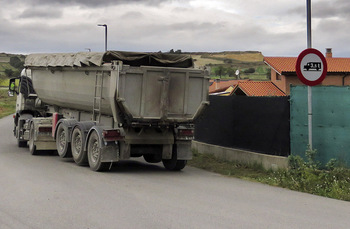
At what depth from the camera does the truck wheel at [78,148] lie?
14034mm

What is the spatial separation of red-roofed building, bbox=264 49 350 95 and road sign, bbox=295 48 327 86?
3788 cm

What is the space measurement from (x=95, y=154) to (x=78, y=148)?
4.36 ft

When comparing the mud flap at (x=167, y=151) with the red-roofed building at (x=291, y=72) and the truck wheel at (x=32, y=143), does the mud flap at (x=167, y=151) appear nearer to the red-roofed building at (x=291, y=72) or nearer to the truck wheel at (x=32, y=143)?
the truck wheel at (x=32, y=143)

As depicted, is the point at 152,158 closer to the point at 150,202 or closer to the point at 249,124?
the point at 249,124

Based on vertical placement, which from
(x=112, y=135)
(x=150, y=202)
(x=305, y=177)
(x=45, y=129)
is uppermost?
(x=45, y=129)

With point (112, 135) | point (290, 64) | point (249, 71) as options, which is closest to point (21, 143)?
point (112, 135)

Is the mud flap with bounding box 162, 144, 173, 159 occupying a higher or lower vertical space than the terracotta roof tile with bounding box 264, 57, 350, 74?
lower

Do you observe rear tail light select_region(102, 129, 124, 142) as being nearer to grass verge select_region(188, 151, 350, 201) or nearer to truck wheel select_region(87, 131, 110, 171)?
truck wheel select_region(87, 131, 110, 171)

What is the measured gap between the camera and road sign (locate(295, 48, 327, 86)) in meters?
11.7

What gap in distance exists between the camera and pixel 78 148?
47.7 feet

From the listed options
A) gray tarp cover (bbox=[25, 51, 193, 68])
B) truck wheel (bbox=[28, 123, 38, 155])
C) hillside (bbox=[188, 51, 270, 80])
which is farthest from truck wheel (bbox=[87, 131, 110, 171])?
hillside (bbox=[188, 51, 270, 80])

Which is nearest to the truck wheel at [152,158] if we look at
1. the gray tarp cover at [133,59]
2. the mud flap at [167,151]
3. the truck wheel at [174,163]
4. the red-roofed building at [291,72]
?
the truck wheel at [174,163]

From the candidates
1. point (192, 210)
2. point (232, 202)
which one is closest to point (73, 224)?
point (192, 210)

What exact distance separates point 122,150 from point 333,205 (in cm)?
574
